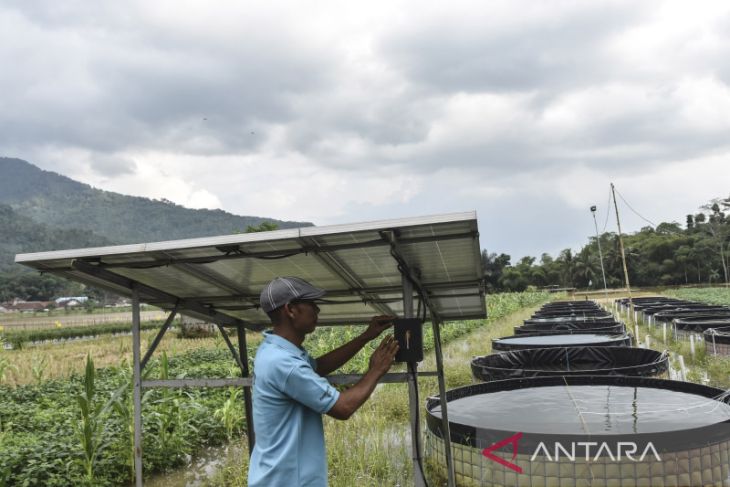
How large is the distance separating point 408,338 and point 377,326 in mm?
151

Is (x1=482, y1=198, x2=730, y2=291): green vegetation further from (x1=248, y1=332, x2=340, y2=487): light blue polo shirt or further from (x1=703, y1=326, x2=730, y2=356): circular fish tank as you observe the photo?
(x1=248, y1=332, x2=340, y2=487): light blue polo shirt

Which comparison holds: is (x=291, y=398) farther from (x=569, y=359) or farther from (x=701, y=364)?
(x=701, y=364)

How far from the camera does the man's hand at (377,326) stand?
249cm

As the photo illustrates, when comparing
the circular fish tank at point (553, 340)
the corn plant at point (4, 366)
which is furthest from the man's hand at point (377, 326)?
the corn plant at point (4, 366)

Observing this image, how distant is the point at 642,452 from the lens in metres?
3.33

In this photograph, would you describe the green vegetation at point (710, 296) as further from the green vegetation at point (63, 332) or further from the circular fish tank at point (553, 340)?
the green vegetation at point (63, 332)

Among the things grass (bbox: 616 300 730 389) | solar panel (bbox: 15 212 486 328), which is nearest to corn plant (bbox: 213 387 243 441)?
solar panel (bbox: 15 212 486 328)

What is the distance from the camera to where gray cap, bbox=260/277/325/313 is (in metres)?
2.12

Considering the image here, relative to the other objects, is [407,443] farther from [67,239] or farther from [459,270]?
[67,239]

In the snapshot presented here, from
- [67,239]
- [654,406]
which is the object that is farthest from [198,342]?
[67,239]

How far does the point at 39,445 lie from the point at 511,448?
15.5 feet

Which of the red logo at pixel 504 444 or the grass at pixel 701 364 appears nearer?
the red logo at pixel 504 444

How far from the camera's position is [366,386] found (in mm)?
2121

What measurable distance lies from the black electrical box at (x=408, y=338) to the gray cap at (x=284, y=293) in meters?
0.52
